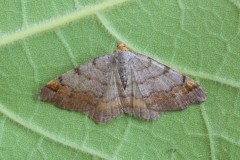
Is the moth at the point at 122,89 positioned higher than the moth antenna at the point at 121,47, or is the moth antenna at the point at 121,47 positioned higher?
the moth antenna at the point at 121,47

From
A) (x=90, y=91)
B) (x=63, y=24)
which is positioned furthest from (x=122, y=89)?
(x=63, y=24)

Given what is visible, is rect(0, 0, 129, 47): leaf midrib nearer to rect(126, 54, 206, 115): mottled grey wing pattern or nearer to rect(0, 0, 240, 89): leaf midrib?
rect(0, 0, 240, 89): leaf midrib

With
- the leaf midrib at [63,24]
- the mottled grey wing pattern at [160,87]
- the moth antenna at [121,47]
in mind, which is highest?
the leaf midrib at [63,24]

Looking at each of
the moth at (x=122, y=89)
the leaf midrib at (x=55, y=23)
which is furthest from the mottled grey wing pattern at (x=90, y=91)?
the leaf midrib at (x=55, y=23)

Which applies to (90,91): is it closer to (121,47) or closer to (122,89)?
(122,89)

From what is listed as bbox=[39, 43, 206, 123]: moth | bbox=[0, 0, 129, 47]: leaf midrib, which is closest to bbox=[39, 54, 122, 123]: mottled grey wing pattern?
bbox=[39, 43, 206, 123]: moth

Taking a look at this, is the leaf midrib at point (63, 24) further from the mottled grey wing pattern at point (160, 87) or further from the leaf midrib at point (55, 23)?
the mottled grey wing pattern at point (160, 87)
